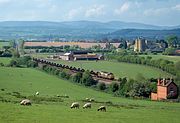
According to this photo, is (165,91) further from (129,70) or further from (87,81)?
(129,70)

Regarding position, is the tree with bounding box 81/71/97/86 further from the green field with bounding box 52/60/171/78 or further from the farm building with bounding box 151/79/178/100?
the green field with bounding box 52/60/171/78

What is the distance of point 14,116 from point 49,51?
148450 millimetres

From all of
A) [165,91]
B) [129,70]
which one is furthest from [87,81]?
[129,70]

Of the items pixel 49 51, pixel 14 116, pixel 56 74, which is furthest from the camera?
pixel 49 51

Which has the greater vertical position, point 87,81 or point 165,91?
point 87,81

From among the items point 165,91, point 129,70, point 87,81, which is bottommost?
point 129,70

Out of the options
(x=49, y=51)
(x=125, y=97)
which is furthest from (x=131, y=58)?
(x=125, y=97)

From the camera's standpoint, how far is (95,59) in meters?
140

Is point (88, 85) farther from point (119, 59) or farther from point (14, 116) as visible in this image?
point (119, 59)

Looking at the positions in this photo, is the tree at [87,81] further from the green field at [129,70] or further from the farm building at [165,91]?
the green field at [129,70]

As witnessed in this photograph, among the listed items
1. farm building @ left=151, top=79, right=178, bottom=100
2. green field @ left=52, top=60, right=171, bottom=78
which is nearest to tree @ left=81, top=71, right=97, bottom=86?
farm building @ left=151, top=79, right=178, bottom=100

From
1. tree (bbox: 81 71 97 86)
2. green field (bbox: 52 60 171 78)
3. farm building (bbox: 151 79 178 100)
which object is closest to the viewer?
farm building (bbox: 151 79 178 100)

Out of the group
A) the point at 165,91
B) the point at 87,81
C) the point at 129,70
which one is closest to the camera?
the point at 165,91

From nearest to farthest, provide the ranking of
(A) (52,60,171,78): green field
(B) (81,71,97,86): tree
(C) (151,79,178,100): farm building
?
(C) (151,79,178,100): farm building, (B) (81,71,97,86): tree, (A) (52,60,171,78): green field
